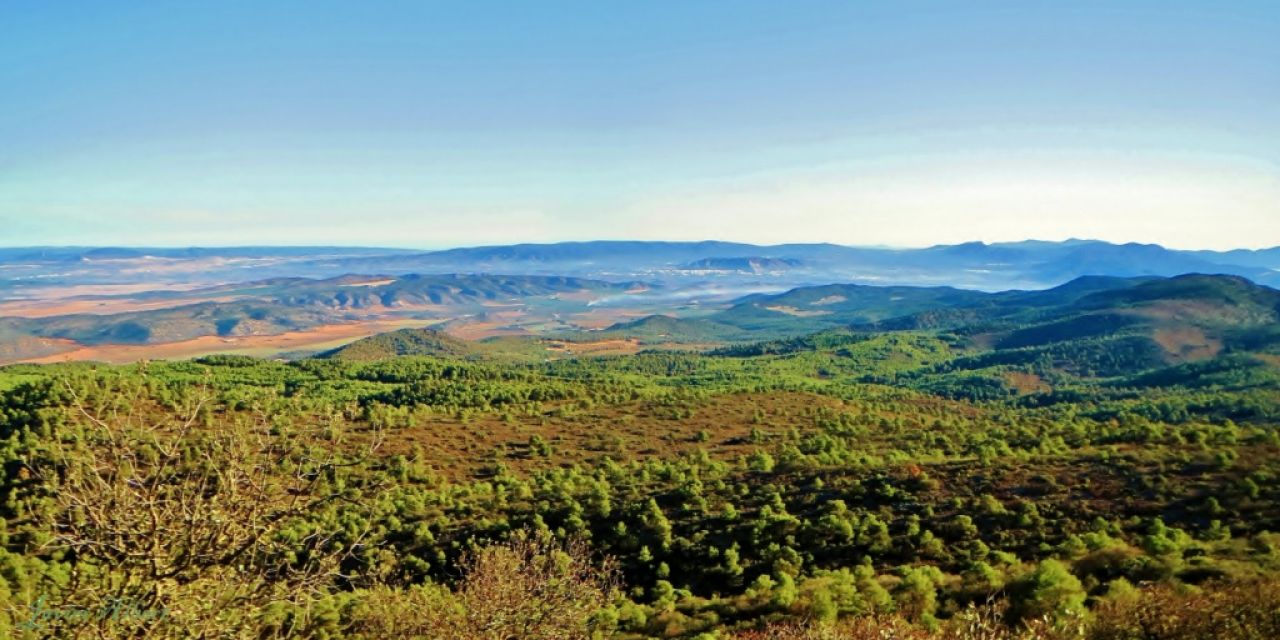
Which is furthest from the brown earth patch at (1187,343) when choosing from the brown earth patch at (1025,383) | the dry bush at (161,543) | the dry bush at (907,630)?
the dry bush at (161,543)

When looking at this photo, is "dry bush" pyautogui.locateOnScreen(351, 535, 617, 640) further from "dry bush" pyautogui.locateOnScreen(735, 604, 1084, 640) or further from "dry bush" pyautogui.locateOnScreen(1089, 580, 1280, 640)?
"dry bush" pyautogui.locateOnScreen(1089, 580, 1280, 640)

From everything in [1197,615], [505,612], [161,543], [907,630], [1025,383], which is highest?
[161,543]

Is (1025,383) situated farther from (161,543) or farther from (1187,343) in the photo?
(161,543)

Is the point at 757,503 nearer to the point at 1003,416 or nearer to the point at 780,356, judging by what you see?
the point at 1003,416

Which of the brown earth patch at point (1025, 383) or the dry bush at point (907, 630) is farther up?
the dry bush at point (907, 630)

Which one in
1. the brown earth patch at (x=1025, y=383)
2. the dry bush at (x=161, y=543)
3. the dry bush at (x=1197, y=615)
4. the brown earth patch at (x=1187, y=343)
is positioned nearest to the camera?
the dry bush at (x=161, y=543)

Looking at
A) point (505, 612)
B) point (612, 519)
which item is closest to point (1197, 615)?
point (505, 612)

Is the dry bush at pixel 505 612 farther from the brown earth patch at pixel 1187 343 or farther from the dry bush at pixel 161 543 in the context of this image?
the brown earth patch at pixel 1187 343

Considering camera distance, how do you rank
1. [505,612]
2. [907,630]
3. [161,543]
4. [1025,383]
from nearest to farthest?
[161,543] → [505,612] → [907,630] → [1025,383]
